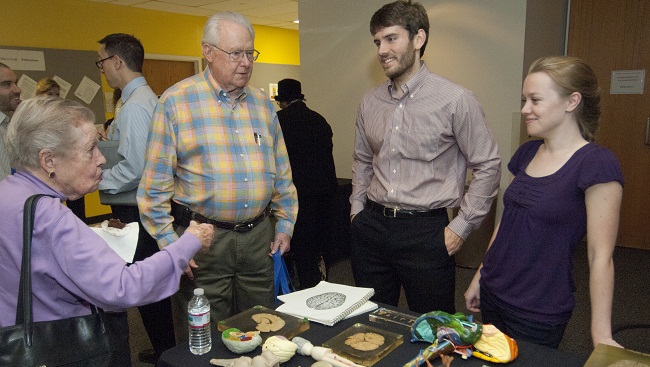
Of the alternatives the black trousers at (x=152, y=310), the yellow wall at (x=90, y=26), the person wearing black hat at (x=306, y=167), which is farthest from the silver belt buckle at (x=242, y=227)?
the yellow wall at (x=90, y=26)

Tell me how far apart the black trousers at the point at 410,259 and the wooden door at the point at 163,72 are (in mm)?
5581

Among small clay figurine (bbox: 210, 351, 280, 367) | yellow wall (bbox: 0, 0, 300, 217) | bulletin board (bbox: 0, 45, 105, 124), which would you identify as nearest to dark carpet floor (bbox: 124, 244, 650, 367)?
small clay figurine (bbox: 210, 351, 280, 367)

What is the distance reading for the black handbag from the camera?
1052 millimetres

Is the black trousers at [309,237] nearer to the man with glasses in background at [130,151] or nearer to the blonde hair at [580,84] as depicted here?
the man with glasses in background at [130,151]

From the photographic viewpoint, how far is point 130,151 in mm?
2229

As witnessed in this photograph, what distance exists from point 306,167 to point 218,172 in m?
1.48

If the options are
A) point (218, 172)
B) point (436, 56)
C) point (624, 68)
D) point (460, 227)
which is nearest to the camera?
point (218, 172)

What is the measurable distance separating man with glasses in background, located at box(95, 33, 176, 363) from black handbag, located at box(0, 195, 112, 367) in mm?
1166

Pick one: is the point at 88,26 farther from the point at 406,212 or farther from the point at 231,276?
the point at 406,212

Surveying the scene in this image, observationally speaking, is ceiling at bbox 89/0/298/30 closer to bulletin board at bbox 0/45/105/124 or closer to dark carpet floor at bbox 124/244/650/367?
bulletin board at bbox 0/45/105/124

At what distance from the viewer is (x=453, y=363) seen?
1136mm

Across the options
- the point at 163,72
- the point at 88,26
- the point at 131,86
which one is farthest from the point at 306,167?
the point at 163,72

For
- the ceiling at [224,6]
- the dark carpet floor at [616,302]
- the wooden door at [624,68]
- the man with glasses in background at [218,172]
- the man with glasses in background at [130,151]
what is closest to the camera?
the man with glasses in background at [218,172]

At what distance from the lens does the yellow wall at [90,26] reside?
17.7 ft
